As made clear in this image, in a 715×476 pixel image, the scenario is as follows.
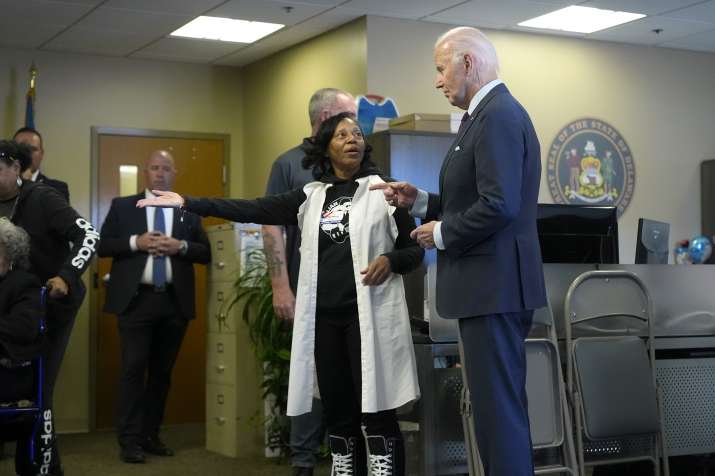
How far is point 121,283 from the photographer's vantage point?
6000 mm

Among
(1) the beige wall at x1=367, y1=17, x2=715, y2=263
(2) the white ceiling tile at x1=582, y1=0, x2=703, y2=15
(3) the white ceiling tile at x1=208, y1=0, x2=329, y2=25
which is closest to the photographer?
(3) the white ceiling tile at x1=208, y1=0, x2=329, y2=25

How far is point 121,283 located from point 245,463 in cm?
124

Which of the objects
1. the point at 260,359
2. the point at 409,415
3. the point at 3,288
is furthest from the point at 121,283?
the point at 409,415

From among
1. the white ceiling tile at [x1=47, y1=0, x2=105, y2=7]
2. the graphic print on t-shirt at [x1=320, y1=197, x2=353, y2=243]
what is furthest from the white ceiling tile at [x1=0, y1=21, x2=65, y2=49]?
the graphic print on t-shirt at [x1=320, y1=197, x2=353, y2=243]

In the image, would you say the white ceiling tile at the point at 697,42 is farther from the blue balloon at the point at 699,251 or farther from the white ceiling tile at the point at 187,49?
the white ceiling tile at the point at 187,49

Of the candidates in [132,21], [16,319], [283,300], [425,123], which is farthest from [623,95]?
[16,319]

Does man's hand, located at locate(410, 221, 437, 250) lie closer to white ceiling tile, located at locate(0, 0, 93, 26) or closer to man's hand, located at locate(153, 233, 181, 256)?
man's hand, located at locate(153, 233, 181, 256)

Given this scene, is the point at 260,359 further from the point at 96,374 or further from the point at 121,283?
the point at 96,374

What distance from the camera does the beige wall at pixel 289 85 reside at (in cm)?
697

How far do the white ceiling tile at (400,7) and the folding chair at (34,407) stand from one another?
300cm

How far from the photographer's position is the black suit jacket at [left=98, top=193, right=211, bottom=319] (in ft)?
19.6

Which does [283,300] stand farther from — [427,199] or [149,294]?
[149,294]

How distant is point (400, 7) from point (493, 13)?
25.5 inches

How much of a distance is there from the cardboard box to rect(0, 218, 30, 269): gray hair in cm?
178
